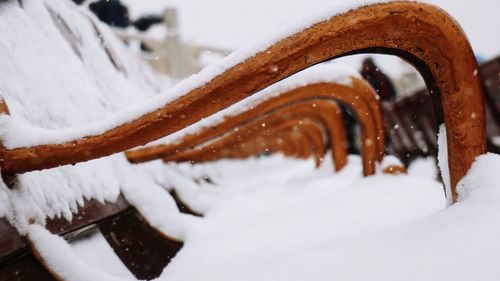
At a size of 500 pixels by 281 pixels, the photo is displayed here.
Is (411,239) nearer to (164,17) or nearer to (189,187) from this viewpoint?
(189,187)

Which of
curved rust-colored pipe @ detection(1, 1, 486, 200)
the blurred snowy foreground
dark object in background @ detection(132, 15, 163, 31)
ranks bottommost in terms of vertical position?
the blurred snowy foreground

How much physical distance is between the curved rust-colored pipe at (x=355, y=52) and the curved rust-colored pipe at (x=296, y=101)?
0.74 m

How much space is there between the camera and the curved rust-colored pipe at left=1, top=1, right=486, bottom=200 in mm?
742

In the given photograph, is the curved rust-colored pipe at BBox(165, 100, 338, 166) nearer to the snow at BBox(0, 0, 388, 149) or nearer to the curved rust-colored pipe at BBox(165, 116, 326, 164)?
the curved rust-colored pipe at BBox(165, 116, 326, 164)

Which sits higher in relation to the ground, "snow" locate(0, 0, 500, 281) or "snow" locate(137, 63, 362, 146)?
"snow" locate(137, 63, 362, 146)

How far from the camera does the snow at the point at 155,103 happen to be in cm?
75

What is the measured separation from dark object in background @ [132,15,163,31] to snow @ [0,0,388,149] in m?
9.05

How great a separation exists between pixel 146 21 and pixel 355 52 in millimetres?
9428

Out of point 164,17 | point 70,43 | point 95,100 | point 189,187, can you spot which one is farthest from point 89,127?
point 164,17

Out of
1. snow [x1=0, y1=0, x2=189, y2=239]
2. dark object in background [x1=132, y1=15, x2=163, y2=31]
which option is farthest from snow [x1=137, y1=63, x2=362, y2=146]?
dark object in background [x1=132, y1=15, x2=163, y2=31]

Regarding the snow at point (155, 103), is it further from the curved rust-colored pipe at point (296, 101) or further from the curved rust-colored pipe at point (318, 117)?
the curved rust-colored pipe at point (318, 117)

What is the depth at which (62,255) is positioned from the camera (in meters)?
0.94

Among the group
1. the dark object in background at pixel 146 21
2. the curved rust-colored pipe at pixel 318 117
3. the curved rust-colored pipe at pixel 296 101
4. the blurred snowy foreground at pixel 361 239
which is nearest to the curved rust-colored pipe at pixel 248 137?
the curved rust-colored pipe at pixel 318 117

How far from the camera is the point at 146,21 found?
9.42m
